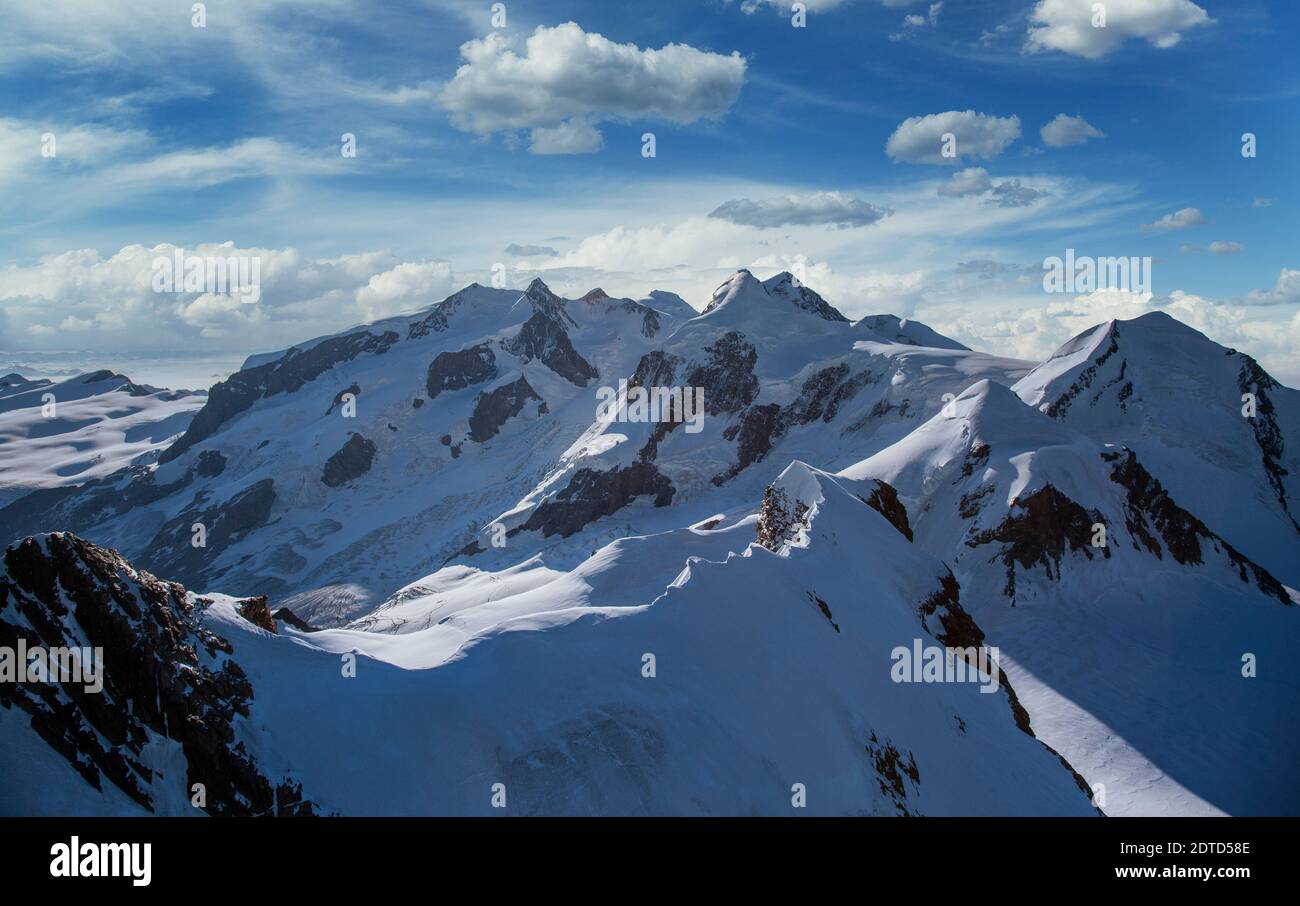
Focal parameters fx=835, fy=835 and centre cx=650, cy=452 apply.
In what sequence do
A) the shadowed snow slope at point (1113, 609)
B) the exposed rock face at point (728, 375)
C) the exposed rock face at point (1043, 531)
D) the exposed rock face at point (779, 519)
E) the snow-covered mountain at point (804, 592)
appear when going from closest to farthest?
the snow-covered mountain at point (804, 592), the exposed rock face at point (779, 519), the shadowed snow slope at point (1113, 609), the exposed rock face at point (1043, 531), the exposed rock face at point (728, 375)

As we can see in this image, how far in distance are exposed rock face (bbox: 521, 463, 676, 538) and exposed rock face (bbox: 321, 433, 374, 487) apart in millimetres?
62635

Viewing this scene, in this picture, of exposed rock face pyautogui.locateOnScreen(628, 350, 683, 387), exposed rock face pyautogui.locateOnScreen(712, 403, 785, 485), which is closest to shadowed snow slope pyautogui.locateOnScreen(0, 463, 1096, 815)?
exposed rock face pyautogui.locateOnScreen(712, 403, 785, 485)

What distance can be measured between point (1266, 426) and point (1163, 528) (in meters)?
33.1

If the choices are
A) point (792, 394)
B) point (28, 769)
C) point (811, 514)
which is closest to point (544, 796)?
point (28, 769)

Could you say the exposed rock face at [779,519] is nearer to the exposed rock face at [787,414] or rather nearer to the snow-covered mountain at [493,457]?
the snow-covered mountain at [493,457]

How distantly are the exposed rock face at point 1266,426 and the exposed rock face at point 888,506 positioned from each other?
161ft

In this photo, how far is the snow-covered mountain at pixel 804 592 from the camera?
20922 mm

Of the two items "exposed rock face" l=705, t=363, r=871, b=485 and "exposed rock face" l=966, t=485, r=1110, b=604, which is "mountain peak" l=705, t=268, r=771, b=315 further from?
"exposed rock face" l=966, t=485, r=1110, b=604

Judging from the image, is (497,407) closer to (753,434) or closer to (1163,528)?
(753,434)

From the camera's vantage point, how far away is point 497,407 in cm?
17450

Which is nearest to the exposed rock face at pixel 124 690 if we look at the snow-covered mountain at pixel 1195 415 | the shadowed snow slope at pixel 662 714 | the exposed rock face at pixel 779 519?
the shadowed snow slope at pixel 662 714
